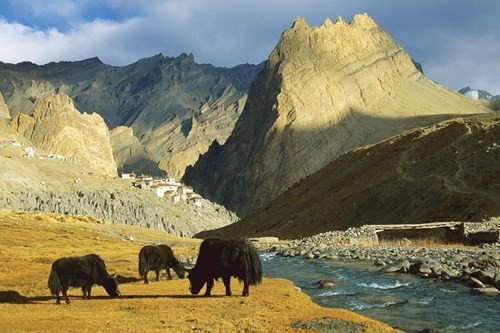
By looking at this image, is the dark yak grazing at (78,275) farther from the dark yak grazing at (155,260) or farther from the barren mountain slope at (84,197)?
the barren mountain slope at (84,197)

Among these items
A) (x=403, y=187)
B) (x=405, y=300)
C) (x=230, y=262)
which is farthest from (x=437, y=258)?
(x=403, y=187)

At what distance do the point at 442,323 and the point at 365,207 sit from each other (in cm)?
6577

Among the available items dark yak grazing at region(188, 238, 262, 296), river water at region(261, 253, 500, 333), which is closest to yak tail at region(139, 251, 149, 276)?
dark yak grazing at region(188, 238, 262, 296)

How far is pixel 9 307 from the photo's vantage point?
21.1m

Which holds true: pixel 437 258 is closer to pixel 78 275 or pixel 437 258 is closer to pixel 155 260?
pixel 155 260

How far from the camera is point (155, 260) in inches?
1168

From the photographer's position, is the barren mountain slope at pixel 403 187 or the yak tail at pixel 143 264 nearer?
the yak tail at pixel 143 264

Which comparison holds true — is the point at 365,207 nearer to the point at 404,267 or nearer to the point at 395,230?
the point at 395,230

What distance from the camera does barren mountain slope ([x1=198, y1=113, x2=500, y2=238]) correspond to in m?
69.4

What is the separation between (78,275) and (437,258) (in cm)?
2372

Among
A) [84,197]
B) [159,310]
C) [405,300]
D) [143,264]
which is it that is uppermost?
[84,197]

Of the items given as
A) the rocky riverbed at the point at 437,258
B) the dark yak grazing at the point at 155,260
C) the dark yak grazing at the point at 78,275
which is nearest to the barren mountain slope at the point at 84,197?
the rocky riverbed at the point at 437,258

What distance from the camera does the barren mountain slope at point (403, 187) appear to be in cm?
6938

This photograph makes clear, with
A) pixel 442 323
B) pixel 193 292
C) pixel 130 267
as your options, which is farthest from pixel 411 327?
pixel 130 267
